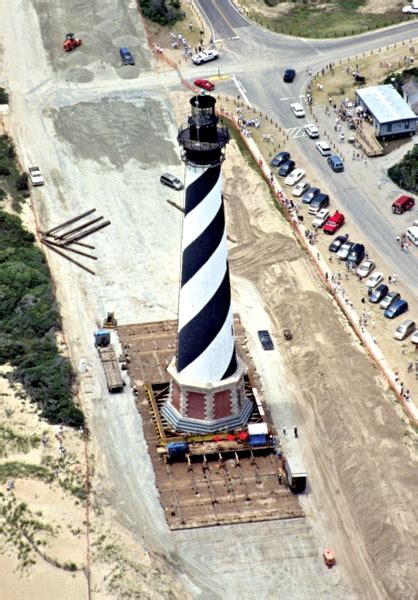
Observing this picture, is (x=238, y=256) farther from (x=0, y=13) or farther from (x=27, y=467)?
(x=0, y=13)

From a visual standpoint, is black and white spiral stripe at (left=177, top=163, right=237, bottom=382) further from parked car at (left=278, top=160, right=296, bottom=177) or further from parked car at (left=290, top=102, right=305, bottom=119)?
parked car at (left=290, top=102, right=305, bottom=119)

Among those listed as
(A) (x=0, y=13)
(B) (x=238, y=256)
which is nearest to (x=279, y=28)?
(A) (x=0, y=13)

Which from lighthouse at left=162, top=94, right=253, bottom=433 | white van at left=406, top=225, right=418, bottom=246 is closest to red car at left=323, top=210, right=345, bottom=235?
white van at left=406, top=225, right=418, bottom=246

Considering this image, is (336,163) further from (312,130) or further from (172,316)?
(172,316)

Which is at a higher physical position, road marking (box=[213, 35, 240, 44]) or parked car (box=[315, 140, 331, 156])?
parked car (box=[315, 140, 331, 156])

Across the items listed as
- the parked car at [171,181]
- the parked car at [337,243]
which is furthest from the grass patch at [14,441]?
the parked car at [171,181]

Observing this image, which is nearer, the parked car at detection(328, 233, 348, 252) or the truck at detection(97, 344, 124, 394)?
the truck at detection(97, 344, 124, 394)
